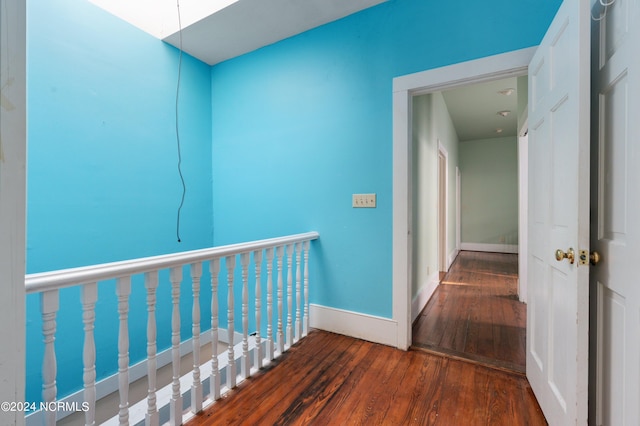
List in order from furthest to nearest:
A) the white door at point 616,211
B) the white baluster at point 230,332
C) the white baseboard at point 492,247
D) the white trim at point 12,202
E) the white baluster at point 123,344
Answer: the white baseboard at point 492,247, the white baluster at point 230,332, the white baluster at point 123,344, the white door at point 616,211, the white trim at point 12,202

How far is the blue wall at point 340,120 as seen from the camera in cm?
190

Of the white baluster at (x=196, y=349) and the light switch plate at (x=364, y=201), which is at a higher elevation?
the light switch plate at (x=364, y=201)

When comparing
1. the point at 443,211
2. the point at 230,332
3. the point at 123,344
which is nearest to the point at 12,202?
the point at 123,344

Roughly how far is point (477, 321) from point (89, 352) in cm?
285

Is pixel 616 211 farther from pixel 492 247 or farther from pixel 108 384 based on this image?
pixel 492 247

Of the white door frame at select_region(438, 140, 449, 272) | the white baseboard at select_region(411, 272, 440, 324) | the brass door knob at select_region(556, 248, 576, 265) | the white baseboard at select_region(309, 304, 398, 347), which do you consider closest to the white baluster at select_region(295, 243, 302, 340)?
the white baseboard at select_region(309, 304, 398, 347)

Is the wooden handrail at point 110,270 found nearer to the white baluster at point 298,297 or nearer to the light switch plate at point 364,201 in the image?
the white baluster at point 298,297

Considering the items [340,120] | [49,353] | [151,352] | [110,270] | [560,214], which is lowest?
[151,352]

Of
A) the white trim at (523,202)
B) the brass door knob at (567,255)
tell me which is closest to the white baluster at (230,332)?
the brass door knob at (567,255)

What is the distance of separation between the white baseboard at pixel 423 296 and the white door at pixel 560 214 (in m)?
1.07

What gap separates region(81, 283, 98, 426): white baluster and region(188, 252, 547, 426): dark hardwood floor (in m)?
0.50

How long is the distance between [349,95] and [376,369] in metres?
2.05

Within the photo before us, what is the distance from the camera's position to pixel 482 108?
4570 millimetres

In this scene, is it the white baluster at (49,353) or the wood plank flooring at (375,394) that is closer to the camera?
the white baluster at (49,353)
